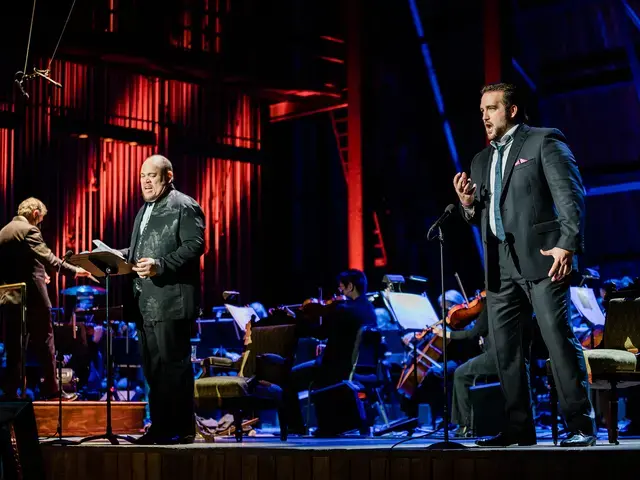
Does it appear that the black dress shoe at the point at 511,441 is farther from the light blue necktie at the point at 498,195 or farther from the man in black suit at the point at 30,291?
the man in black suit at the point at 30,291

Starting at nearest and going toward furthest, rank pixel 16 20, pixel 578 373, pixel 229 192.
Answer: pixel 578 373 < pixel 16 20 < pixel 229 192

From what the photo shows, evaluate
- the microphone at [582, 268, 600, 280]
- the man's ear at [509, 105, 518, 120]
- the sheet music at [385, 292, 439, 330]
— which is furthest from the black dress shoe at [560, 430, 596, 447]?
the microphone at [582, 268, 600, 280]

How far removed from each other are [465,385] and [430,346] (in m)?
1.20

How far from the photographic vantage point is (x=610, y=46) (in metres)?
11.7

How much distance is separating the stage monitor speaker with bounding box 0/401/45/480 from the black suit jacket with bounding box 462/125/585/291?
88.2 inches

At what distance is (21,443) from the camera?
321 centimetres

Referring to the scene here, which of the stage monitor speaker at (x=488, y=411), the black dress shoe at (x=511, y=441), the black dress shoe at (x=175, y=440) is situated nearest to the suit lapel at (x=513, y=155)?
the black dress shoe at (x=511, y=441)

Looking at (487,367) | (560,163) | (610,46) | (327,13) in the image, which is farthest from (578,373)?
(327,13)

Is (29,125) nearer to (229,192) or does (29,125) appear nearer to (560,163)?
(229,192)

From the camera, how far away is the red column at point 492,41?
414 inches

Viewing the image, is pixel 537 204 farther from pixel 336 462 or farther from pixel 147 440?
pixel 147 440

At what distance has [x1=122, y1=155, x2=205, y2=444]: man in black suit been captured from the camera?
5.43m

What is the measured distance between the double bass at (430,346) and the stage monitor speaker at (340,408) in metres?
0.65

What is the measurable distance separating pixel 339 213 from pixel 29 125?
4795 millimetres
